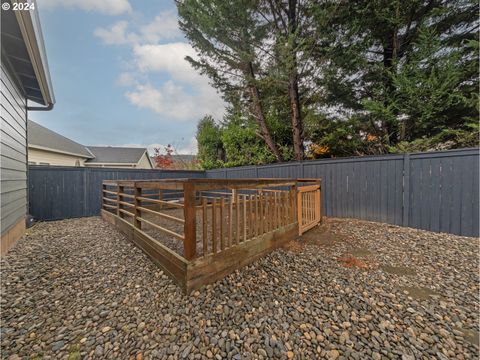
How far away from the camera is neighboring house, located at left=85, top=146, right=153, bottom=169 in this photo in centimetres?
1539

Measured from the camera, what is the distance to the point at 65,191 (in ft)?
19.7

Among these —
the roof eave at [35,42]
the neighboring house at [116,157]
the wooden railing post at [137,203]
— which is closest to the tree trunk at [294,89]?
the wooden railing post at [137,203]

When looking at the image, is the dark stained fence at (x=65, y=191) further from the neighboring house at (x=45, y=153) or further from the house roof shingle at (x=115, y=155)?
the house roof shingle at (x=115, y=155)

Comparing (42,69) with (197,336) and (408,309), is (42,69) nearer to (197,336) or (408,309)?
(197,336)

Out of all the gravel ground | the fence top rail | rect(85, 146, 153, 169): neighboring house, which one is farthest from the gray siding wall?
rect(85, 146, 153, 169): neighboring house

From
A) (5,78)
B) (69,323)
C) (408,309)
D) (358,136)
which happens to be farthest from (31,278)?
(358,136)

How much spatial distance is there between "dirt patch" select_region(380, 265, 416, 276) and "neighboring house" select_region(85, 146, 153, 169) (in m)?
17.3

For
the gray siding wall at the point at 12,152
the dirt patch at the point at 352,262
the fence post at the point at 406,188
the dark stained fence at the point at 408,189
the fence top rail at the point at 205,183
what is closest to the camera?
the fence top rail at the point at 205,183

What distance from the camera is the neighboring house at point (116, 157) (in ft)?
50.5

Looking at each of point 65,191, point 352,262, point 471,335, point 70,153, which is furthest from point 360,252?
point 70,153

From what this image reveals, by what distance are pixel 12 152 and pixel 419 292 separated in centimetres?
647

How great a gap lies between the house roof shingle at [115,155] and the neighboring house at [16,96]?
12081 mm

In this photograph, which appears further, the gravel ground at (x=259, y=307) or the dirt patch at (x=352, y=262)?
the dirt patch at (x=352, y=262)

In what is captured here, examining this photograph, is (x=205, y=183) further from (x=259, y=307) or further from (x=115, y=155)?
(x=115, y=155)
